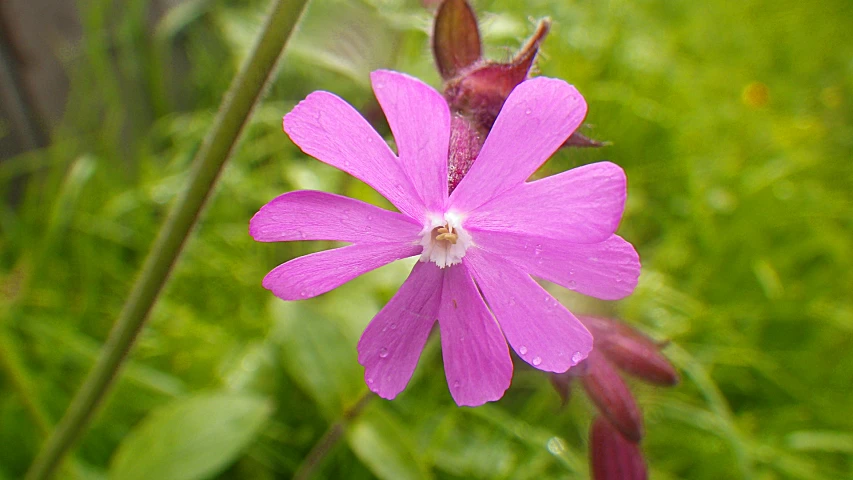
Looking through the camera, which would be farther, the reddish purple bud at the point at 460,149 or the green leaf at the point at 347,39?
the green leaf at the point at 347,39

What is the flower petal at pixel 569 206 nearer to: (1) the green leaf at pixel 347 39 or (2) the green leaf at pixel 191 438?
(2) the green leaf at pixel 191 438

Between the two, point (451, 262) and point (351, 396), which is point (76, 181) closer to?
point (351, 396)

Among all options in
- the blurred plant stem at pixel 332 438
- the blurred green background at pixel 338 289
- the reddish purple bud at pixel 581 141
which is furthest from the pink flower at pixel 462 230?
the blurred plant stem at pixel 332 438

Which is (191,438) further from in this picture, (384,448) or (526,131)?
(526,131)

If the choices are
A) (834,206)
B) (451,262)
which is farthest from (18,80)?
(834,206)

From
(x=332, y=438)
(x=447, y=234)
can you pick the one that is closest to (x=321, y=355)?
(x=332, y=438)

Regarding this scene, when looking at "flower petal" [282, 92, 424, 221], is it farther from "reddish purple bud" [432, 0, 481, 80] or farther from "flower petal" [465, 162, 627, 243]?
"reddish purple bud" [432, 0, 481, 80]

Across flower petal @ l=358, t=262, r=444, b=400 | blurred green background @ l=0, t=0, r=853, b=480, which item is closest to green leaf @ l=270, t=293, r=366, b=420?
blurred green background @ l=0, t=0, r=853, b=480
